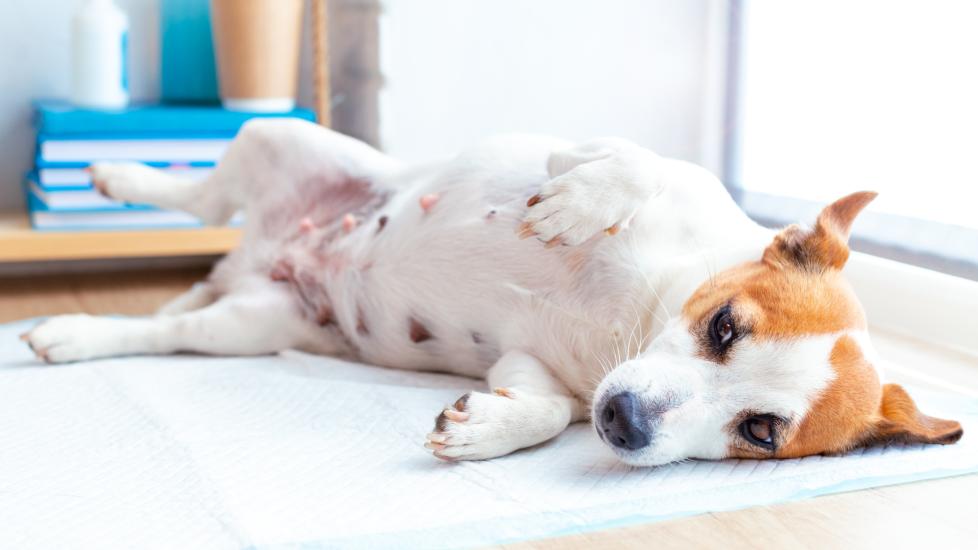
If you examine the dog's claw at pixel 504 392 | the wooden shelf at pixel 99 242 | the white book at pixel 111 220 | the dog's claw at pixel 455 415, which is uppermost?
the white book at pixel 111 220

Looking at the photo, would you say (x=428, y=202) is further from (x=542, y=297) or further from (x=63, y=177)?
(x=63, y=177)

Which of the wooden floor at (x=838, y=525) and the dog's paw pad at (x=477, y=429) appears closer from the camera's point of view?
the wooden floor at (x=838, y=525)

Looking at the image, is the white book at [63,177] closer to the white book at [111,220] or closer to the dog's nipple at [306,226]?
the white book at [111,220]

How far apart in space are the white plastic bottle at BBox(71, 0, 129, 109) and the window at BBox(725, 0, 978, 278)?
148 centimetres

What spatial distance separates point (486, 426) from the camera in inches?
51.6

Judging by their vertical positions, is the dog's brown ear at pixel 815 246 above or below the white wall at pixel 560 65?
below

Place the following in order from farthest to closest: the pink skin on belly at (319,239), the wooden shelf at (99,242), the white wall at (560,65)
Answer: the white wall at (560,65)
the wooden shelf at (99,242)
the pink skin on belly at (319,239)

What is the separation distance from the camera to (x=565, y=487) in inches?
48.9

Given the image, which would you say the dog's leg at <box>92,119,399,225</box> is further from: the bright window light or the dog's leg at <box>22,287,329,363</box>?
the bright window light

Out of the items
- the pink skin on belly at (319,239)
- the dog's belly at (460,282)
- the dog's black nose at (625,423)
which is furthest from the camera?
the pink skin on belly at (319,239)

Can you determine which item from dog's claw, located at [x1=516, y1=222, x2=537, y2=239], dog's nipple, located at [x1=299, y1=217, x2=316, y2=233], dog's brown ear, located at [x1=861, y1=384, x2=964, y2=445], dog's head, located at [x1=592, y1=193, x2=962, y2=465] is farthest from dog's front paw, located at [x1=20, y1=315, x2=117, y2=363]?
dog's brown ear, located at [x1=861, y1=384, x2=964, y2=445]

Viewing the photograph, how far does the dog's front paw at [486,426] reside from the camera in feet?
4.23

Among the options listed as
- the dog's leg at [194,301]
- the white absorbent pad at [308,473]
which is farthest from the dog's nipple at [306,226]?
the white absorbent pad at [308,473]

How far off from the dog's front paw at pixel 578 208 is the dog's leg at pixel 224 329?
25.0 inches
